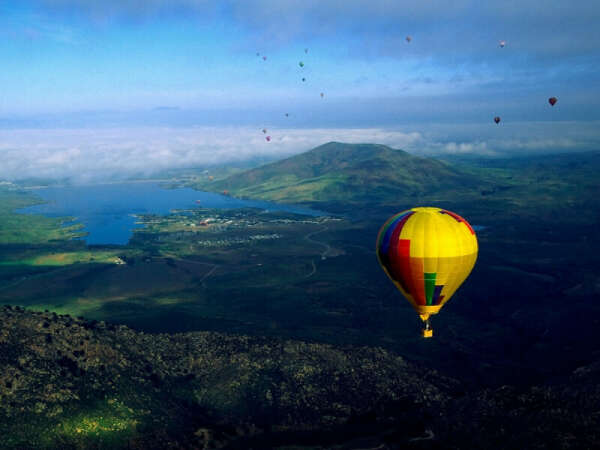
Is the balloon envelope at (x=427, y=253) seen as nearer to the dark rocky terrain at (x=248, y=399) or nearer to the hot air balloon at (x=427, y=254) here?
the hot air balloon at (x=427, y=254)

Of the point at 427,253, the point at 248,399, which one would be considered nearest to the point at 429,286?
the point at 427,253

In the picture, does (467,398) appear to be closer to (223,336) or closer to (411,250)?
(411,250)

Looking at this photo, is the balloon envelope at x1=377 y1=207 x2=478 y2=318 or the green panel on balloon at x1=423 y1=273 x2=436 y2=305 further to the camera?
the green panel on balloon at x1=423 y1=273 x2=436 y2=305

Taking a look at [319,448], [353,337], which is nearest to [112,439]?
[319,448]

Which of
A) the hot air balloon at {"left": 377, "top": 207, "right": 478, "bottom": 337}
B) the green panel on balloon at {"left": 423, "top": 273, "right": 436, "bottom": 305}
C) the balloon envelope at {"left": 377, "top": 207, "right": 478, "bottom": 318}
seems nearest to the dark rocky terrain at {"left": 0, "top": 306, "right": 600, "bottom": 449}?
the green panel on balloon at {"left": 423, "top": 273, "right": 436, "bottom": 305}

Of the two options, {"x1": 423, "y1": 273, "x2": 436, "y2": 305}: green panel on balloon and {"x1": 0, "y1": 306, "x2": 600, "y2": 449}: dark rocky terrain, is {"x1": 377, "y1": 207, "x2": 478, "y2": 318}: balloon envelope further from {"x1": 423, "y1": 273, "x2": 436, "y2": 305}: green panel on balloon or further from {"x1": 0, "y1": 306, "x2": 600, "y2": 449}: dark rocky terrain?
{"x1": 0, "y1": 306, "x2": 600, "y2": 449}: dark rocky terrain

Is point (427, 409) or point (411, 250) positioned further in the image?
point (427, 409)

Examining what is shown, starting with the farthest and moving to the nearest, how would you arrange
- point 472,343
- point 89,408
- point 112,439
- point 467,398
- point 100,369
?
point 472,343 < point 100,369 < point 467,398 < point 89,408 < point 112,439

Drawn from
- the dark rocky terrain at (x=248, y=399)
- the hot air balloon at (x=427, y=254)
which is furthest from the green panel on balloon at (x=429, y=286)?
the dark rocky terrain at (x=248, y=399)
